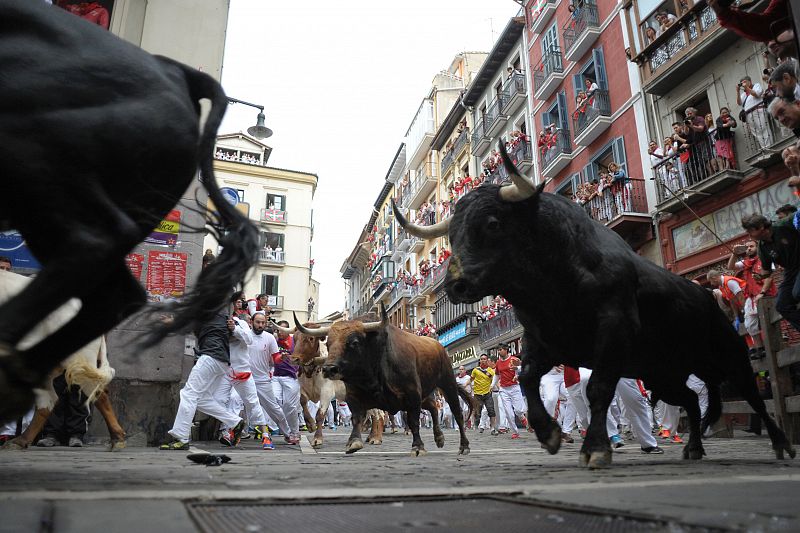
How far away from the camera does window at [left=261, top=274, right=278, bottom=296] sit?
48.1 meters

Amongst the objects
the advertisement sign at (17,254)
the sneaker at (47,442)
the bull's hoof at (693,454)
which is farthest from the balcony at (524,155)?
the bull's hoof at (693,454)

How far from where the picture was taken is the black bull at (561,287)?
4.46 meters

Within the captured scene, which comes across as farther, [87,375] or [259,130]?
[259,130]

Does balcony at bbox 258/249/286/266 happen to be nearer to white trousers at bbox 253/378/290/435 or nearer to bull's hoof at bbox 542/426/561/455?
white trousers at bbox 253/378/290/435

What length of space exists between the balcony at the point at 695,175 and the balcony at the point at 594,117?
398cm

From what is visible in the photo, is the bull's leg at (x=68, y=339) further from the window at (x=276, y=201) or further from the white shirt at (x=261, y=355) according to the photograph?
the window at (x=276, y=201)

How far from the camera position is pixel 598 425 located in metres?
4.20

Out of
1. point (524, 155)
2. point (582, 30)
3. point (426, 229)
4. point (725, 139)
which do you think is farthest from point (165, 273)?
point (524, 155)

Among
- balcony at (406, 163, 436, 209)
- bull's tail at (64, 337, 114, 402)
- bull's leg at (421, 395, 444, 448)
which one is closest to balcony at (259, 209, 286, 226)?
balcony at (406, 163, 436, 209)

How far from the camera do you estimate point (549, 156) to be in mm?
25719

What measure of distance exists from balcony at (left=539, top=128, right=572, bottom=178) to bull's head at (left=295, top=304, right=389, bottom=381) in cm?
1783

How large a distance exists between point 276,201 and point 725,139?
3882 centimetres

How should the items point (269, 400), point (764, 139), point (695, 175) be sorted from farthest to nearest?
point (695, 175), point (764, 139), point (269, 400)

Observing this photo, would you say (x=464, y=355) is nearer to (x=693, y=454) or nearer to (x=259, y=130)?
(x=259, y=130)
